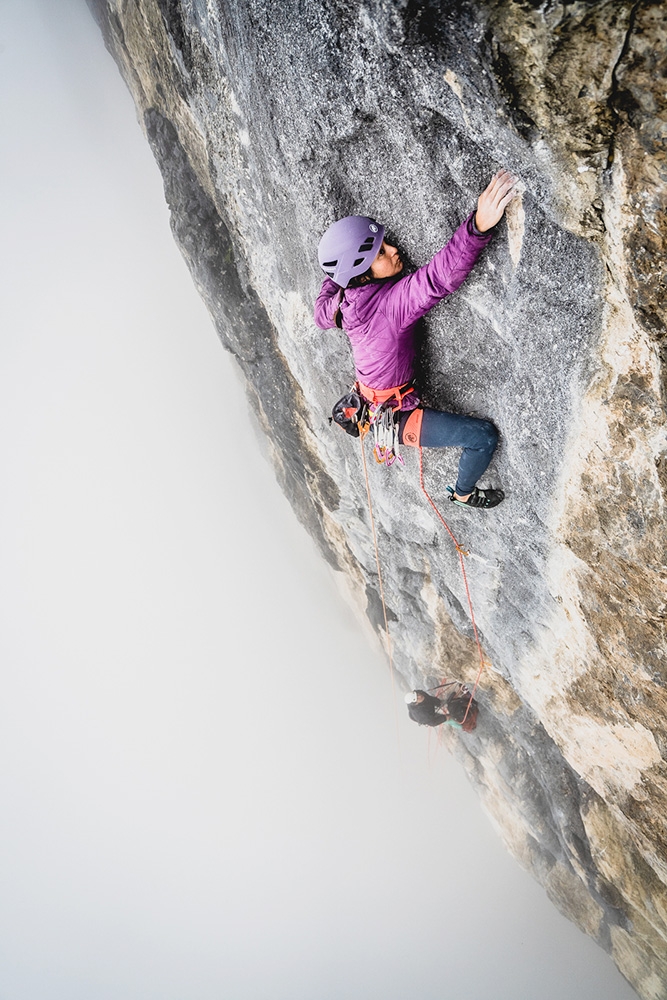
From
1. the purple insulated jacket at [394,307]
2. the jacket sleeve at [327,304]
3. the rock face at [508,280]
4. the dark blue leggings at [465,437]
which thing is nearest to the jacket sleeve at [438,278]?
the purple insulated jacket at [394,307]

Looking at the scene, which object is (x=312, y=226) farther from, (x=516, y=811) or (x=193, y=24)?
(x=516, y=811)

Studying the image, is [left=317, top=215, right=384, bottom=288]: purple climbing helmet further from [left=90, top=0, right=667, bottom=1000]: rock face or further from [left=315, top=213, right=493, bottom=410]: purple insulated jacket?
[left=90, top=0, right=667, bottom=1000]: rock face

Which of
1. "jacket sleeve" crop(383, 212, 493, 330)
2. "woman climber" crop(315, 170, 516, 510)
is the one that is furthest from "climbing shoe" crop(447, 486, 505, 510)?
"jacket sleeve" crop(383, 212, 493, 330)

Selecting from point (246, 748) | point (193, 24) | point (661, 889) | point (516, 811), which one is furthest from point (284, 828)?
point (193, 24)

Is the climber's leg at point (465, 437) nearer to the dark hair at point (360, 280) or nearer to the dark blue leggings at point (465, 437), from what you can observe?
the dark blue leggings at point (465, 437)

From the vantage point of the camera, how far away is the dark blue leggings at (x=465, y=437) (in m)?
3.41

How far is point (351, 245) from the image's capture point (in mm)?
2916

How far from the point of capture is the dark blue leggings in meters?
3.41

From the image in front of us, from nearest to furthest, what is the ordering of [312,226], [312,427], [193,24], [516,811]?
[312,226], [193,24], [312,427], [516,811]

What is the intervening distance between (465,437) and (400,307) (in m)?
0.98

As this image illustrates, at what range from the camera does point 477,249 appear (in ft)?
8.39

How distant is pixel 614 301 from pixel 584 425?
68cm

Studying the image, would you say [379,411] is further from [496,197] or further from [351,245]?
[496,197]

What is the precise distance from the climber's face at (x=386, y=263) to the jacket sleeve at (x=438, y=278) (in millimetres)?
228
